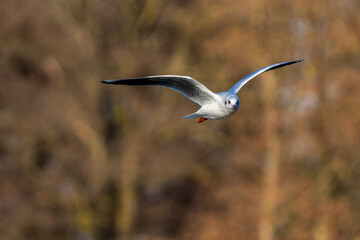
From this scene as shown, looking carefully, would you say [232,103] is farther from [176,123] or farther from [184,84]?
[176,123]

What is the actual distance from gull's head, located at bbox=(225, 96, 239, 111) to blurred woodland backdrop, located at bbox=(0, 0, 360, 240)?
8413mm

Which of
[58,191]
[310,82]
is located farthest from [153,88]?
[310,82]

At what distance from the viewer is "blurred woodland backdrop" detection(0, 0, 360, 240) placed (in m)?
13.8

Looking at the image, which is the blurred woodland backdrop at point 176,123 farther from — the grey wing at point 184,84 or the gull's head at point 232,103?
the gull's head at point 232,103

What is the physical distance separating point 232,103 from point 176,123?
37.4 feet

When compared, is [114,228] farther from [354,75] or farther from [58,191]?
[354,75]

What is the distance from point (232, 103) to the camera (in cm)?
515

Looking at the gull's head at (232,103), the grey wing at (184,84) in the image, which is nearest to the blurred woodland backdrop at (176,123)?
the grey wing at (184,84)

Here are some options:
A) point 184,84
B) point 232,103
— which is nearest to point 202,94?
point 184,84

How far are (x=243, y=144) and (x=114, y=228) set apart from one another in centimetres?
389

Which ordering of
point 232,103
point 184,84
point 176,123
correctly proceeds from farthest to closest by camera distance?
point 176,123, point 184,84, point 232,103

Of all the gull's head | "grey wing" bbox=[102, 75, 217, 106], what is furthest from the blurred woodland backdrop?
the gull's head

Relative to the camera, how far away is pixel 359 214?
44.8 ft

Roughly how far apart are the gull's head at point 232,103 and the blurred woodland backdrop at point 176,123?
8.41 metres
